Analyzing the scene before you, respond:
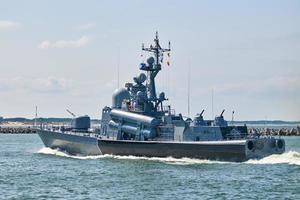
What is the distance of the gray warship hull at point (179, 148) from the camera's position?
152 feet

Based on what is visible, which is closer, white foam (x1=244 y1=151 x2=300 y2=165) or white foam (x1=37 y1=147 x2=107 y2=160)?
white foam (x1=244 y1=151 x2=300 y2=165)

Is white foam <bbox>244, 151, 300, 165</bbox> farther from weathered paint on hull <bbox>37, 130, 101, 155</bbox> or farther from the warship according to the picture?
weathered paint on hull <bbox>37, 130, 101, 155</bbox>

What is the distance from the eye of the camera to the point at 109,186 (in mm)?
36750

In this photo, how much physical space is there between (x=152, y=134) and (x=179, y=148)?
3839mm

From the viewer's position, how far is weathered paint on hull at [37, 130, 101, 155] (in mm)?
56094

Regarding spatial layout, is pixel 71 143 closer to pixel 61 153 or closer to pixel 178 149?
pixel 61 153

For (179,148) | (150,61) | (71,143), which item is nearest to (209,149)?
(179,148)

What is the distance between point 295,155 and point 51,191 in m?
20.5

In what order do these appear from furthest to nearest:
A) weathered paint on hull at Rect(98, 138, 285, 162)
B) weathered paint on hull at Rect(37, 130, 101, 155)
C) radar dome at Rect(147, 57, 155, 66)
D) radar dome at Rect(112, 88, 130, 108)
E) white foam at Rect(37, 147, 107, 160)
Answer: radar dome at Rect(112, 88, 130, 108) < radar dome at Rect(147, 57, 155, 66) < weathered paint on hull at Rect(37, 130, 101, 155) < white foam at Rect(37, 147, 107, 160) < weathered paint on hull at Rect(98, 138, 285, 162)

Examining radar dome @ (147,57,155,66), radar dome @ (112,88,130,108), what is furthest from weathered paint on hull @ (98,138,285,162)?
radar dome @ (147,57,155,66)

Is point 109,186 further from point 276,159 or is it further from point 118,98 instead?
point 118,98

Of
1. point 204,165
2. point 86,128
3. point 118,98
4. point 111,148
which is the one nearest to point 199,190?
point 204,165

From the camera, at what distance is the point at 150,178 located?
39.8m

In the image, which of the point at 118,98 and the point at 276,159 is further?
the point at 118,98
